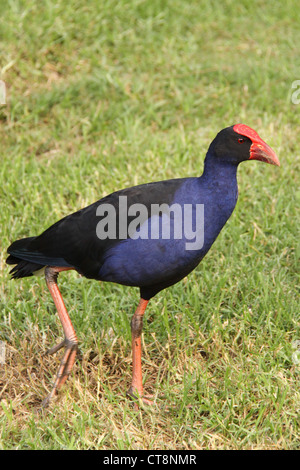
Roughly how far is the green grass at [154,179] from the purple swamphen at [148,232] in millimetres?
Result: 252

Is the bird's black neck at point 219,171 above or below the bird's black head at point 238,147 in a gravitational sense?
below

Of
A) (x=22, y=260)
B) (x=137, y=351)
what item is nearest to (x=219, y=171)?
(x=137, y=351)

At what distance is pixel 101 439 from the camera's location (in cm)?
290

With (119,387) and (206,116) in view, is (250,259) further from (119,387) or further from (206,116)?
(206,116)

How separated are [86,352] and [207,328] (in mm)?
655

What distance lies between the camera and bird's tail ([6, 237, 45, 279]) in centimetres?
328

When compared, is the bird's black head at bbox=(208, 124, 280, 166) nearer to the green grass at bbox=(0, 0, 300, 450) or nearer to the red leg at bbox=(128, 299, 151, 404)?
the red leg at bbox=(128, 299, 151, 404)

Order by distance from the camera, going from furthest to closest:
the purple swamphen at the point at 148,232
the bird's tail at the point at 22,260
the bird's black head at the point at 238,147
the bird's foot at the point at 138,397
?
the bird's tail at the point at 22,260
the bird's foot at the point at 138,397
the bird's black head at the point at 238,147
the purple swamphen at the point at 148,232

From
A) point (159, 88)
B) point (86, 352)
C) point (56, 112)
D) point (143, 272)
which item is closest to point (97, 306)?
point (86, 352)

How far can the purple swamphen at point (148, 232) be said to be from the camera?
2.88 m

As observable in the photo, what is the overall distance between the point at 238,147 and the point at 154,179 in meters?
1.79

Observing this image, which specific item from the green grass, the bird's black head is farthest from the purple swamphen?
the green grass

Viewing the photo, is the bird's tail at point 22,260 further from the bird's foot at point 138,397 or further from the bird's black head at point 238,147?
the bird's black head at point 238,147

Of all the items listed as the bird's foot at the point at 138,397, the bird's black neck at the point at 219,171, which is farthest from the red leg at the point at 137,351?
the bird's black neck at the point at 219,171
